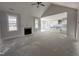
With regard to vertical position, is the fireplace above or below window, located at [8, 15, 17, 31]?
below

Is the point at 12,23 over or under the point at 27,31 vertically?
over

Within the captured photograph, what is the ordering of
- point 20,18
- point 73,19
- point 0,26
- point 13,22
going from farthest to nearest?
point 20,18
point 13,22
point 73,19
point 0,26

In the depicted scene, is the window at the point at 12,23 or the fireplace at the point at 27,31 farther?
the fireplace at the point at 27,31

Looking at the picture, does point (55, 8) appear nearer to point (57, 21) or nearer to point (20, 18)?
point (20, 18)

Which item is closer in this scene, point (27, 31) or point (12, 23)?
point (12, 23)

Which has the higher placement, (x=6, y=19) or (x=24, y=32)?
(x=6, y=19)

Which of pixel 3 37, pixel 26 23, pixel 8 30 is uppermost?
pixel 26 23

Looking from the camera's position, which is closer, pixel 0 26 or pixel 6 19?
pixel 0 26

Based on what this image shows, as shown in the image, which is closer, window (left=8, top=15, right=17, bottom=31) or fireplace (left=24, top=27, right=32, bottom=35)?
window (left=8, top=15, right=17, bottom=31)

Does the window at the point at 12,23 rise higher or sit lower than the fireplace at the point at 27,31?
higher

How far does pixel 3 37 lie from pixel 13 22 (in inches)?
61.5

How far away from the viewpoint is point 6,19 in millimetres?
5641

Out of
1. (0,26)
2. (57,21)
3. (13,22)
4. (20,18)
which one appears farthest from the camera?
(57,21)

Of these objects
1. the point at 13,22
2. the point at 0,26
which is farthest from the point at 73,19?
the point at 0,26
